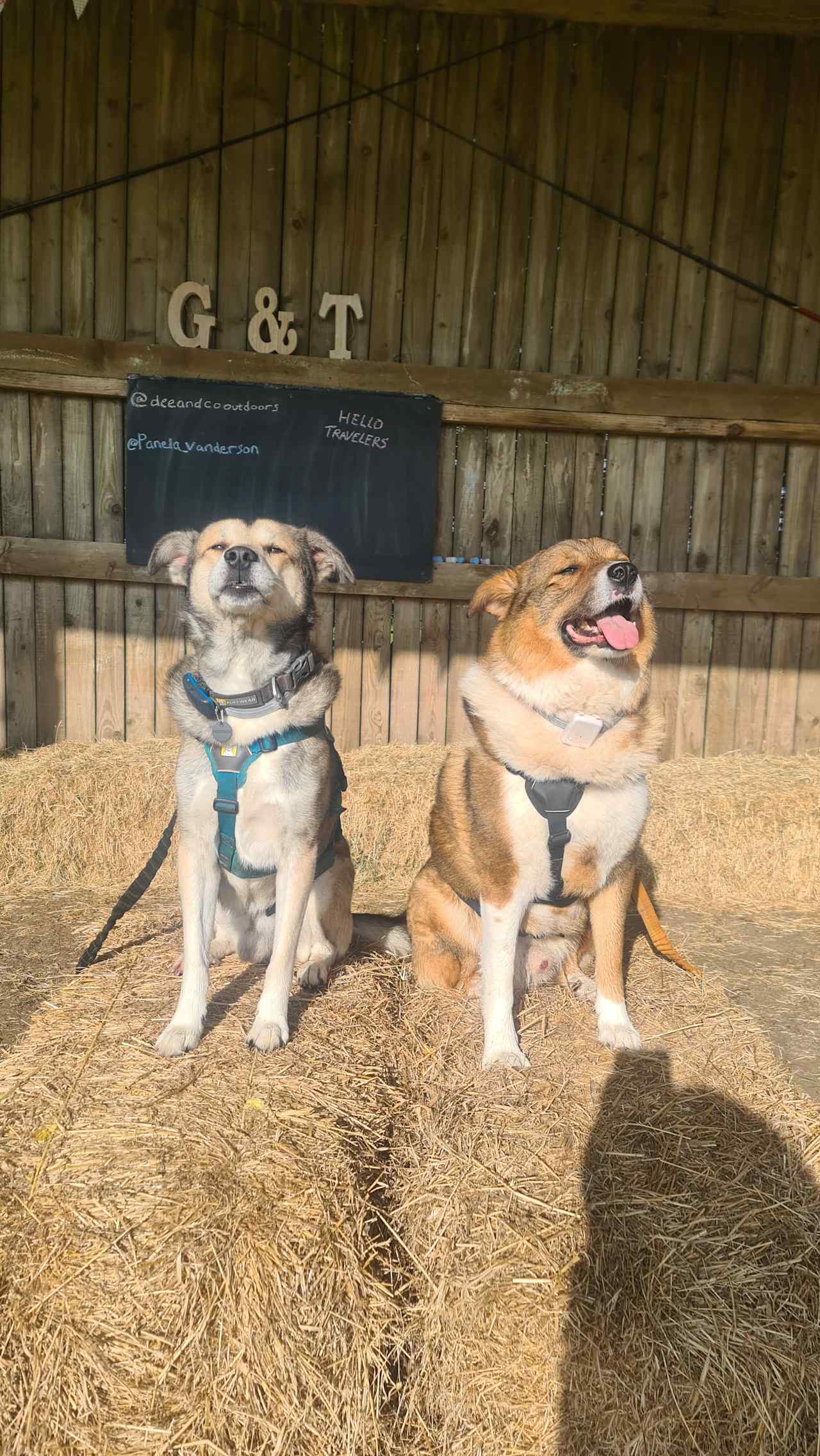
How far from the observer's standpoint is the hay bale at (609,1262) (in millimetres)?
1699

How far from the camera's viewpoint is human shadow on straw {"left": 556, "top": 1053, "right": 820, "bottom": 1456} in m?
1.67

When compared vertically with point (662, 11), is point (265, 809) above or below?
below

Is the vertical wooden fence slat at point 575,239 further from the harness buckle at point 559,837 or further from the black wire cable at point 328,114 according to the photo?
the harness buckle at point 559,837

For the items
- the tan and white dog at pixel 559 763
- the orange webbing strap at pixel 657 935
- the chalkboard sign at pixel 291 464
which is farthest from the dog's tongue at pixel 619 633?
the chalkboard sign at pixel 291 464

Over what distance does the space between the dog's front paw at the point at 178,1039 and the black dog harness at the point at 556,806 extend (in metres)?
1.17

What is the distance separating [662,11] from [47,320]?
173 inches

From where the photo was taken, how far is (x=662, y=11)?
548 cm

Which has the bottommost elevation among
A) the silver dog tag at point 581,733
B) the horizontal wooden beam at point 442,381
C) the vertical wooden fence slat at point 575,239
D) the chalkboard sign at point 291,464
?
the silver dog tag at point 581,733

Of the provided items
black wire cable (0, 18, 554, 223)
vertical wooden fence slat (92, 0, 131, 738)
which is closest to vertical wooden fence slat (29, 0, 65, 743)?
black wire cable (0, 18, 554, 223)

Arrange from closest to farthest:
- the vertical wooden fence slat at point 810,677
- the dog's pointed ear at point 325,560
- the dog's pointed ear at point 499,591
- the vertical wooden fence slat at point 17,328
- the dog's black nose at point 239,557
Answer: the dog's black nose at point 239,557, the dog's pointed ear at point 499,591, the dog's pointed ear at point 325,560, the vertical wooden fence slat at point 17,328, the vertical wooden fence slat at point 810,677

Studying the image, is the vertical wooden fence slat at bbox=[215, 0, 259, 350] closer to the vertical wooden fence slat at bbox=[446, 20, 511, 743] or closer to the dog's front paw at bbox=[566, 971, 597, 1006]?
the vertical wooden fence slat at bbox=[446, 20, 511, 743]

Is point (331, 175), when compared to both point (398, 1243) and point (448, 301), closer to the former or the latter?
point (448, 301)

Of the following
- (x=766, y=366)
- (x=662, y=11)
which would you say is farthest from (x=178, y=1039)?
(x=662, y=11)

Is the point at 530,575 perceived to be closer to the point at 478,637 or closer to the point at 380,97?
the point at 478,637
